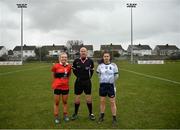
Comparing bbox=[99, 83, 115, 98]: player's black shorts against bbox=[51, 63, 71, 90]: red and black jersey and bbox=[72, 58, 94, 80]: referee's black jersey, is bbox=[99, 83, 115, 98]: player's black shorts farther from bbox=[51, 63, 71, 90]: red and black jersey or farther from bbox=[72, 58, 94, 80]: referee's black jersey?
bbox=[51, 63, 71, 90]: red and black jersey

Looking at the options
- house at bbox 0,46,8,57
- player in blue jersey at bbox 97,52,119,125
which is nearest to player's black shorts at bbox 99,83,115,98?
player in blue jersey at bbox 97,52,119,125

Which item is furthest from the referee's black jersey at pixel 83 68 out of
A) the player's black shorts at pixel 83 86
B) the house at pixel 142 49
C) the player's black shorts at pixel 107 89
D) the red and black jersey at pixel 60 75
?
the house at pixel 142 49

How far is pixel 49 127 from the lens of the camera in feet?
21.6

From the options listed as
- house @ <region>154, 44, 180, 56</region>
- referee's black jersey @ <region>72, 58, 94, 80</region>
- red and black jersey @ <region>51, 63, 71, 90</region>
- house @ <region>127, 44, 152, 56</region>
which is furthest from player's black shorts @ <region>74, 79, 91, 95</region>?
house @ <region>127, 44, 152, 56</region>

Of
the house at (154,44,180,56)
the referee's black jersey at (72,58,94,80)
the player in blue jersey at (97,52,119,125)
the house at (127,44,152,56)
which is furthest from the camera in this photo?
the house at (127,44,152,56)

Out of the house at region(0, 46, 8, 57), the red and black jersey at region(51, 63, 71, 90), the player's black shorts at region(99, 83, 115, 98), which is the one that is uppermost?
the house at region(0, 46, 8, 57)

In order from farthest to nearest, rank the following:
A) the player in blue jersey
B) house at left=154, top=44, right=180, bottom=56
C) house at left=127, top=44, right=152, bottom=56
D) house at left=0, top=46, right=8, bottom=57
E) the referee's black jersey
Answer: house at left=127, top=44, right=152, bottom=56 < house at left=154, top=44, right=180, bottom=56 < house at left=0, top=46, right=8, bottom=57 < the referee's black jersey < the player in blue jersey

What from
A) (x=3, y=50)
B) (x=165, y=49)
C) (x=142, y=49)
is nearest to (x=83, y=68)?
(x=3, y=50)

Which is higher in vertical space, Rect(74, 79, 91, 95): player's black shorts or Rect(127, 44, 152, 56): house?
Rect(127, 44, 152, 56): house

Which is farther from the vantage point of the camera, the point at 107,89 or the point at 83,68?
the point at 83,68

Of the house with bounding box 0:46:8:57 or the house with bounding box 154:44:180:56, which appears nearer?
the house with bounding box 0:46:8:57

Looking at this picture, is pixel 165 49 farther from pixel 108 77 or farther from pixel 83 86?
pixel 108 77

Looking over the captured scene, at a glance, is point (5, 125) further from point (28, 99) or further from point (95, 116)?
point (28, 99)

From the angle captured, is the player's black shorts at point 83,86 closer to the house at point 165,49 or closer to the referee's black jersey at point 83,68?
the referee's black jersey at point 83,68
